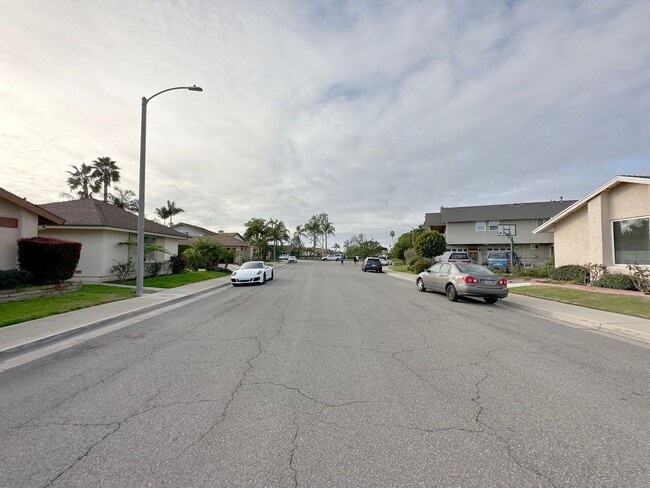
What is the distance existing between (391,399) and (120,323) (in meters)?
7.69

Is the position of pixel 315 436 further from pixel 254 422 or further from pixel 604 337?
pixel 604 337

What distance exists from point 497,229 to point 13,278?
4276cm

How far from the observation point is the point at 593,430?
3.35 meters

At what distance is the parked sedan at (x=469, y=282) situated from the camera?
11.9 metres

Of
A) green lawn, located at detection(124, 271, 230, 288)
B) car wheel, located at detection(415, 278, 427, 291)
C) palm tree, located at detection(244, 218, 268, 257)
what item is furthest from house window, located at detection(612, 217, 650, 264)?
palm tree, located at detection(244, 218, 268, 257)

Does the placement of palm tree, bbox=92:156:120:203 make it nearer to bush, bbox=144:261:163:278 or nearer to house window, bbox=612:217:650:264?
bush, bbox=144:261:163:278

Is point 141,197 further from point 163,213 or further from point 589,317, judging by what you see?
point 163,213

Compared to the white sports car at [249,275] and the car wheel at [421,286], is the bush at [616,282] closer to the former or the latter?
the car wheel at [421,286]

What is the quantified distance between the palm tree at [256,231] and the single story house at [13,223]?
4816cm

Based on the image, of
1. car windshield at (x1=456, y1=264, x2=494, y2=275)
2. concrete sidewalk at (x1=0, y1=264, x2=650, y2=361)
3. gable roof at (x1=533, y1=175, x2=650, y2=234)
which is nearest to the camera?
concrete sidewalk at (x1=0, y1=264, x2=650, y2=361)

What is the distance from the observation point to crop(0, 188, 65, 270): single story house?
1305cm

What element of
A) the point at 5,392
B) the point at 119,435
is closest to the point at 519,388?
the point at 119,435

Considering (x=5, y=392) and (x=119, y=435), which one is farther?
(x=5, y=392)

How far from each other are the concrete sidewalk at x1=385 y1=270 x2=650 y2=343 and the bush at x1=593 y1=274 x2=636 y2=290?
413 cm
